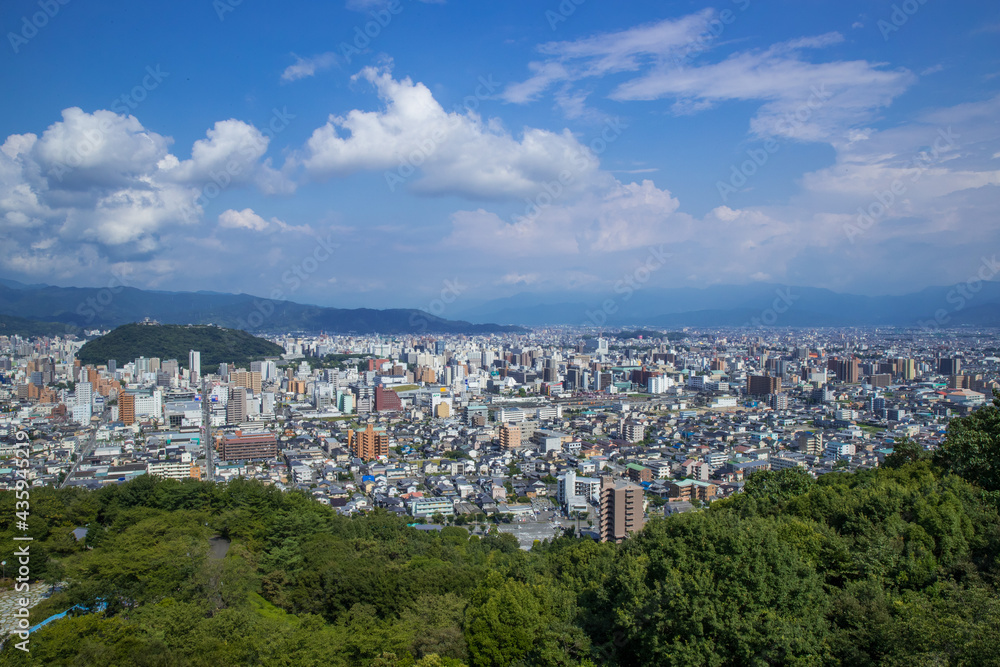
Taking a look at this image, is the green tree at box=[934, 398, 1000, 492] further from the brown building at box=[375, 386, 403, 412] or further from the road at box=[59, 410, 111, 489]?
the brown building at box=[375, 386, 403, 412]

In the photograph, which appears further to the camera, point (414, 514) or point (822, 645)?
point (414, 514)

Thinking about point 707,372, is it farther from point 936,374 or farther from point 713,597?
point 713,597

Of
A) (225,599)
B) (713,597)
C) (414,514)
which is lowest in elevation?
(414,514)

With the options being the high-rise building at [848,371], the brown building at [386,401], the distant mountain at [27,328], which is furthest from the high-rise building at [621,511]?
the distant mountain at [27,328]

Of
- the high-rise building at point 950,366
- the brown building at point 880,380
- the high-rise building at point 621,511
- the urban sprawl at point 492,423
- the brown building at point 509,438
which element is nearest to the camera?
the high-rise building at point 621,511

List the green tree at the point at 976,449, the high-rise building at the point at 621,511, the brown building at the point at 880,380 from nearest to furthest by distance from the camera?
the green tree at the point at 976,449
the high-rise building at the point at 621,511
the brown building at the point at 880,380

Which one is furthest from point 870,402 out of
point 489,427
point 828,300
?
point 828,300

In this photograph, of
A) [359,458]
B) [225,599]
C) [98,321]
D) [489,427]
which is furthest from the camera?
[98,321]

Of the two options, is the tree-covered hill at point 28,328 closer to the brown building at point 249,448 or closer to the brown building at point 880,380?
the brown building at point 249,448
